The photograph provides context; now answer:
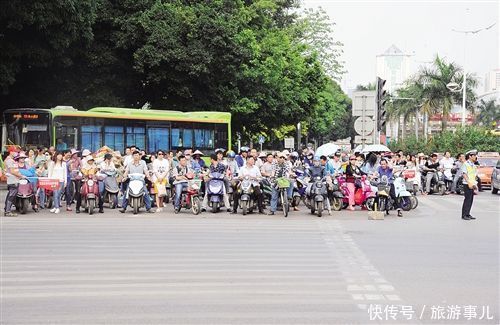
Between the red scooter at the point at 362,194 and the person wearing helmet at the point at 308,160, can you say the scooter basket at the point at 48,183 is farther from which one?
the red scooter at the point at 362,194

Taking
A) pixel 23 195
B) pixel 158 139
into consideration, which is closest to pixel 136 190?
pixel 23 195

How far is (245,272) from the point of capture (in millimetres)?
10562

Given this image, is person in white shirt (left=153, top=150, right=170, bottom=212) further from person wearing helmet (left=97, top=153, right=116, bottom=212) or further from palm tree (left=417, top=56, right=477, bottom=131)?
palm tree (left=417, top=56, right=477, bottom=131)

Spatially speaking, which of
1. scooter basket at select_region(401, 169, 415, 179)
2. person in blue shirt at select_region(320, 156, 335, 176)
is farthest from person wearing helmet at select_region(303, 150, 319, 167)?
scooter basket at select_region(401, 169, 415, 179)

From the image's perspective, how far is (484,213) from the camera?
892 inches

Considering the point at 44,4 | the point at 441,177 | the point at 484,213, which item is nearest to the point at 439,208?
the point at 484,213

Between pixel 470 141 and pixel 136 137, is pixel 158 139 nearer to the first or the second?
pixel 136 137

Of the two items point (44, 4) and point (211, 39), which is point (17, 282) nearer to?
point (44, 4)

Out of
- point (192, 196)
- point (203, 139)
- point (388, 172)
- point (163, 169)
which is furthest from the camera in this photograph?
point (203, 139)

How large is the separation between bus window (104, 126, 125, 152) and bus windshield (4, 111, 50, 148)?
2.76 meters

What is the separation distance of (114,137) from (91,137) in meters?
1.38

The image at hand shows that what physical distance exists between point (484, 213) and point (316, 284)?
14334 millimetres

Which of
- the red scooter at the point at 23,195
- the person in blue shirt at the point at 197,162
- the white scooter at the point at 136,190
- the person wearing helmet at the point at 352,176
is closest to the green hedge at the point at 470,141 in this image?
the person wearing helmet at the point at 352,176

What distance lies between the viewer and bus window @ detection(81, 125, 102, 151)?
3042 cm
